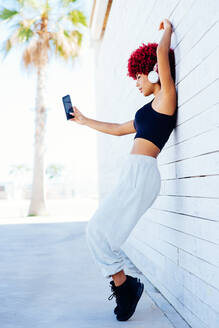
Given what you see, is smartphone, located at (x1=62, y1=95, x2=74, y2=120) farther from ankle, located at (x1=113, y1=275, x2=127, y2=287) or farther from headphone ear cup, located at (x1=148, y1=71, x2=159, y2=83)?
ankle, located at (x1=113, y1=275, x2=127, y2=287)

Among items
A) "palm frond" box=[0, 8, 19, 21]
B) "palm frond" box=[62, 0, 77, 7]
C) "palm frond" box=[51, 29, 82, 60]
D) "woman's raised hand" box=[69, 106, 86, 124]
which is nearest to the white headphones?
"woman's raised hand" box=[69, 106, 86, 124]

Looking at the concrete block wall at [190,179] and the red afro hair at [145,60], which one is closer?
the concrete block wall at [190,179]

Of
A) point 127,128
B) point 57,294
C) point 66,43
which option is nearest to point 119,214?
point 127,128

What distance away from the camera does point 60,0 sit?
41.7 ft

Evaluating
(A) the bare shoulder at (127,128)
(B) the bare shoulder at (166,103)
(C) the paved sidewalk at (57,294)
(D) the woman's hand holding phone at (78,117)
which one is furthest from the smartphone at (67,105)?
(C) the paved sidewalk at (57,294)

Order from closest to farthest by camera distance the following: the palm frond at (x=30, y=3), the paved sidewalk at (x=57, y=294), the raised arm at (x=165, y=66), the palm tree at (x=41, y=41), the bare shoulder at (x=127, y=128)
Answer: the raised arm at (x=165, y=66) < the paved sidewalk at (x=57, y=294) < the bare shoulder at (x=127, y=128) < the palm frond at (x=30, y=3) < the palm tree at (x=41, y=41)

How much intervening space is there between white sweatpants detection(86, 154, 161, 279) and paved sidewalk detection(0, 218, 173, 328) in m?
0.40

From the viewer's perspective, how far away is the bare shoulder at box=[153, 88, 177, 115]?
234 centimetres

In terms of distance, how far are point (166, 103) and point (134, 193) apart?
1.80 ft

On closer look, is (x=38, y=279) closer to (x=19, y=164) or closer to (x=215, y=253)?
(x=215, y=253)

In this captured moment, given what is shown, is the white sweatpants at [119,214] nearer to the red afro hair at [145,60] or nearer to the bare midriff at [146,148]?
the bare midriff at [146,148]

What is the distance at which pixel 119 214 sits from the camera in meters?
2.25

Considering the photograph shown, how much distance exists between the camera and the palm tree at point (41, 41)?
41.3ft

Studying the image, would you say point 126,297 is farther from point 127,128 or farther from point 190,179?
point 127,128
